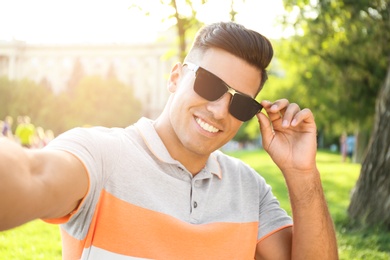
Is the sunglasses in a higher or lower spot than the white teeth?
higher

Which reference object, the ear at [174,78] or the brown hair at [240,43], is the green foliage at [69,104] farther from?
the brown hair at [240,43]

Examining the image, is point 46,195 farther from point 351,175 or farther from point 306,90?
point 306,90

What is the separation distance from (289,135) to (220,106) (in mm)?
485

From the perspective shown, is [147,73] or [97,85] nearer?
[97,85]

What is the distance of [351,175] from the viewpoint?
56.4 feet

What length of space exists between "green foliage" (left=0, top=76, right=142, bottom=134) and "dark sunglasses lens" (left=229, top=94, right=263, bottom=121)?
66104 millimetres

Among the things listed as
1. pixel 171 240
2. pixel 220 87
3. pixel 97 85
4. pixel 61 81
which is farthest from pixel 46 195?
pixel 61 81

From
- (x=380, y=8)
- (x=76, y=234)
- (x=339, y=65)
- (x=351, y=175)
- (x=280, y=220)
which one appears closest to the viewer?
(x=76, y=234)

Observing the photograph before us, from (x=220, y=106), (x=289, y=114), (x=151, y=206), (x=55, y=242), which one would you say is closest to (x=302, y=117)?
(x=289, y=114)

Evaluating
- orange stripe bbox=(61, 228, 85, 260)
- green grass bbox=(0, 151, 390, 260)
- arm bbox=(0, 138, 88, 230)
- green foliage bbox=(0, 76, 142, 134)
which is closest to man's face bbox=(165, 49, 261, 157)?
orange stripe bbox=(61, 228, 85, 260)

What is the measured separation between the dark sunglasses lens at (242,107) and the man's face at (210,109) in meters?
0.02

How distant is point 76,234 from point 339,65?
1753 cm

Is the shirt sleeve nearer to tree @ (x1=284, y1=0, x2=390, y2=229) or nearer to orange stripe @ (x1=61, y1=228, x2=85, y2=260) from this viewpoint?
orange stripe @ (x1=61, y1=228, x2=85, y2=260)

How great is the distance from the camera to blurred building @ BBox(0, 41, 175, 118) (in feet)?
307
